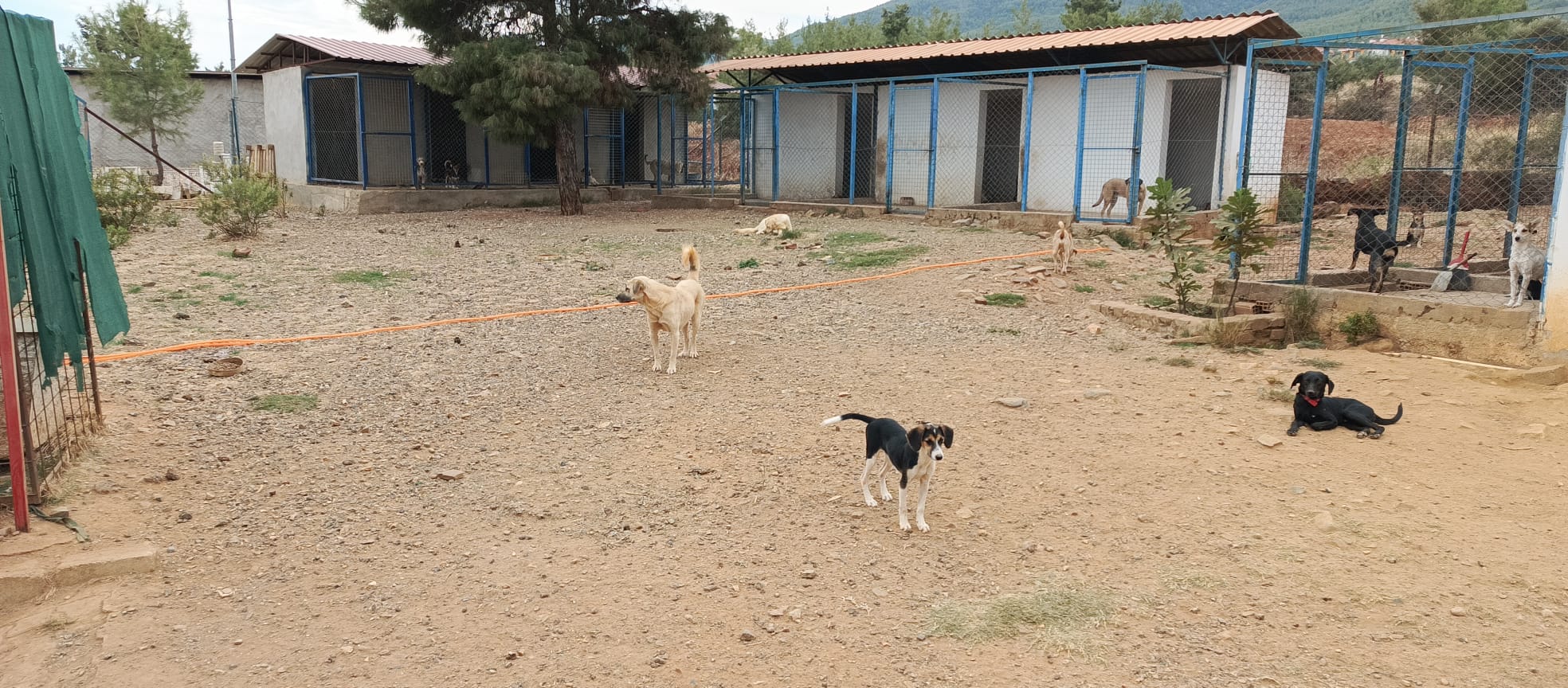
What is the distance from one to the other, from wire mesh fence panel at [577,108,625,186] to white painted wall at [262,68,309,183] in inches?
225

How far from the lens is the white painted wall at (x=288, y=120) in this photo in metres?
20.8

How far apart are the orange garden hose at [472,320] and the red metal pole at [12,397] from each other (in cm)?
317

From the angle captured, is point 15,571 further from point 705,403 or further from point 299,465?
point 705,403

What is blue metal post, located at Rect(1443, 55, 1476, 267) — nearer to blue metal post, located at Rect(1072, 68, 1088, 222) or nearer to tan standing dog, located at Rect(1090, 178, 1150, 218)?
blue metal post, located at Rect(1072, 68, 1088, 222)

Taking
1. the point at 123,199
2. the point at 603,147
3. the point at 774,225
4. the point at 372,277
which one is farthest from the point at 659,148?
the point at 372,277

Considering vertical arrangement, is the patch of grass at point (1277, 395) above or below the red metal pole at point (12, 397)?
below

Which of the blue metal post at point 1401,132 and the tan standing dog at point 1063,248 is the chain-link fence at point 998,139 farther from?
the blue metal post at point 1401,132

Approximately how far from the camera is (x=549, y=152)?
23359 mm

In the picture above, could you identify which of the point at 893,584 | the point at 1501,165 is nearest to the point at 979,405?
the point at 893,584

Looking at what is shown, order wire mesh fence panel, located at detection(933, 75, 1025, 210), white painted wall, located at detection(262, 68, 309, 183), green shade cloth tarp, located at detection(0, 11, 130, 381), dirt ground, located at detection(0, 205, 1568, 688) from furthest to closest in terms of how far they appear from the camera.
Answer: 1. white painted wall, located at detection(262, 68, 309, 183)
2. wire mesh fence panel, located at detection(933, 75, 1025, 210)
3. green shade cloth tarp, located at detection(0, 11, 130, 381)
4. dirt ground, located at detection(0, 205, 1568, 688)

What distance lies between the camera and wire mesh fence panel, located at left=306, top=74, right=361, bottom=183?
21.1 metres

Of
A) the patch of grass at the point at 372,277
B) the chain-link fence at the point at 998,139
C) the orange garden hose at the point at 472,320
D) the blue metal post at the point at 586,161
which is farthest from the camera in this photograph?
the blue metal post at the point at 586,161

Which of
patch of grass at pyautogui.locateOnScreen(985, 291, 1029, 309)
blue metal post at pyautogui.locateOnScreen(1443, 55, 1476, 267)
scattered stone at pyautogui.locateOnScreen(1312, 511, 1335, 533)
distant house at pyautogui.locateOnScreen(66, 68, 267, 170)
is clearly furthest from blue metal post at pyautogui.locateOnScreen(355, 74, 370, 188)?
scattered stone at pyautogui.locateOnScreen(1312, 511, 1335, 533)

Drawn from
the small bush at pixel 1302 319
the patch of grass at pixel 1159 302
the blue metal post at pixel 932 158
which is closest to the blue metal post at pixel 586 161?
the blue metal post at pixel 932 158
